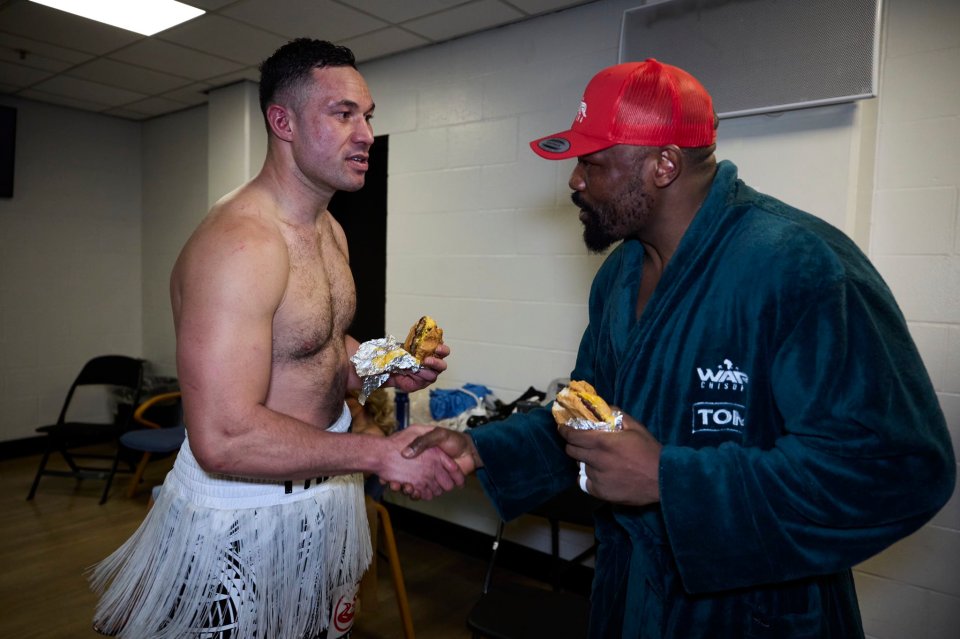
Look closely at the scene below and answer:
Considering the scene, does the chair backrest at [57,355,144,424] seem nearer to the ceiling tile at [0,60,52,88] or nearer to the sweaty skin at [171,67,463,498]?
the ceiling tile at [0,60,52,88]

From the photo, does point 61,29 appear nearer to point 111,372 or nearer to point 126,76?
point 126,76

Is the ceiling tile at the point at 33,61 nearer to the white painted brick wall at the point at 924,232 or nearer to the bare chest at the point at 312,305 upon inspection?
the bare chest at the point at 312,305

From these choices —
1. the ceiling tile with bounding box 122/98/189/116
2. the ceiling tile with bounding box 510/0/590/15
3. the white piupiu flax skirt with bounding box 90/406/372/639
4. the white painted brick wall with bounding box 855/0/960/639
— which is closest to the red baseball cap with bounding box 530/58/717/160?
the white piupiu flax skirt with bounding box 90/406/372/639

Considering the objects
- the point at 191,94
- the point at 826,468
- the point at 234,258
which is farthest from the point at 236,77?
the point at 826,468

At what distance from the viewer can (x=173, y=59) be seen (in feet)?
13.7

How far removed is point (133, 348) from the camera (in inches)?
243

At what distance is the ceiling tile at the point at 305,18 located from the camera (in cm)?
324

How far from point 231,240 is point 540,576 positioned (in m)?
2.61

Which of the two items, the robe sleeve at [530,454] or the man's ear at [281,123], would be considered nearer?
the robe sleeve at [530,454]

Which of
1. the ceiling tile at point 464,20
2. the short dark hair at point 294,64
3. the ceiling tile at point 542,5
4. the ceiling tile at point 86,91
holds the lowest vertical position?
the short dark hair at point 294,64

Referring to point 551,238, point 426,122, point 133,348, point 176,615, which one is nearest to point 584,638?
point 176,615

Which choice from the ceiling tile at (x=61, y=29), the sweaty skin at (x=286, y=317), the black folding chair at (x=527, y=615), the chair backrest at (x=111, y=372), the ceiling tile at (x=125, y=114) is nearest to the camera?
the sweaty skin at (x=286, y=317)

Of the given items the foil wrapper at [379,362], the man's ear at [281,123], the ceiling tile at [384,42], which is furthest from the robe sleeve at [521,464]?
the ceiling tile at [384,42]

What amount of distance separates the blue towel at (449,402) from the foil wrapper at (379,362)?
1.46 m
